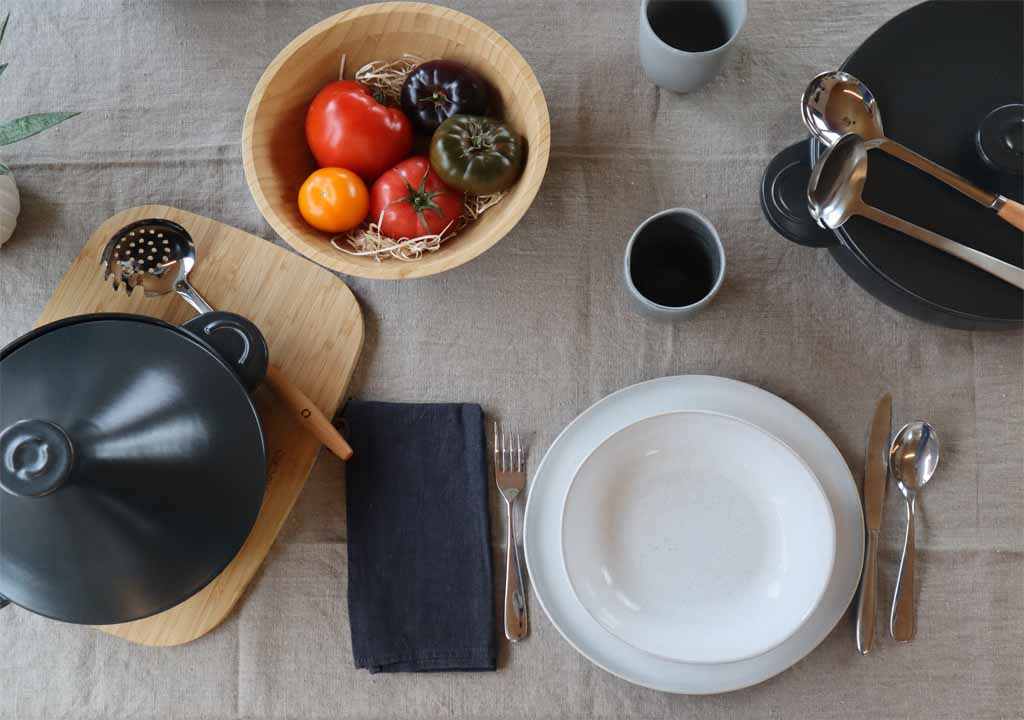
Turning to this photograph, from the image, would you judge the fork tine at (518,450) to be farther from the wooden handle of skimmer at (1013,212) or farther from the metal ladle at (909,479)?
the wooden handle of skimmer at (1013,212)

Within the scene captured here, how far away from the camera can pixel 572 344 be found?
870 mm

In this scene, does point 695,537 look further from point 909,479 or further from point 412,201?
point 412,201

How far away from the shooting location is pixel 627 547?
819 millimetres

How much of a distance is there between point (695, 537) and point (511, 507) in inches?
7.6

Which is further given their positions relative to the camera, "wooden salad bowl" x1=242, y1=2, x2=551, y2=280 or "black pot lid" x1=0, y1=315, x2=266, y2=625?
"wooden salad bowl" x1=242, y1=2, x2=551, y2=280

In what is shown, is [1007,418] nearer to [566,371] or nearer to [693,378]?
[693,378]

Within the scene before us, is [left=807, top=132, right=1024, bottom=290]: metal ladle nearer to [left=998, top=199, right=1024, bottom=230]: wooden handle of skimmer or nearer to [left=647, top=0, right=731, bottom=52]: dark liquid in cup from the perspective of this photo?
[left=998, top=199, right=1024, bottom=230]: wooden handle of skimmer

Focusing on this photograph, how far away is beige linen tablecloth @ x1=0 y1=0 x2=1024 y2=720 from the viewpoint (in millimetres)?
843

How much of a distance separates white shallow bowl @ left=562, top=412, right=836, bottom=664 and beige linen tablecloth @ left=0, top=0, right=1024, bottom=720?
92 millimetres

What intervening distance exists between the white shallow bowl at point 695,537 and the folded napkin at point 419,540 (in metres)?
0.13

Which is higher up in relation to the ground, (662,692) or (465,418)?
(465,418)

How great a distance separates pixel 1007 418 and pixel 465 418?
587 mm

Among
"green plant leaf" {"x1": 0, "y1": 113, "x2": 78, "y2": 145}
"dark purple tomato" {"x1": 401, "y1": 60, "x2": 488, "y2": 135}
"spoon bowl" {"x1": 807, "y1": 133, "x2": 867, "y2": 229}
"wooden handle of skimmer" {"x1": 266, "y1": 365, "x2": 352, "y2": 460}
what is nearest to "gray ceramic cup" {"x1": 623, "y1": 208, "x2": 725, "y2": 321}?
"spoon bowl" {"x1": 807, "y1": 133, "x2": 867, "y2": 229}

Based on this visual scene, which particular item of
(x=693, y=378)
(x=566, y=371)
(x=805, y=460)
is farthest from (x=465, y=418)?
(x=805, y=460)
